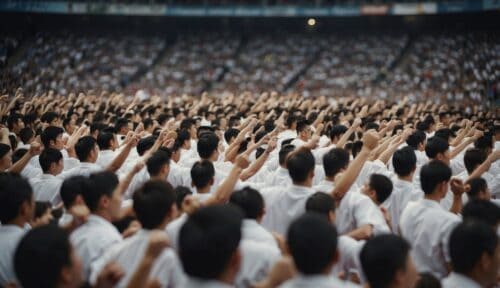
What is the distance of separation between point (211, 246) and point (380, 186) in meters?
2.12

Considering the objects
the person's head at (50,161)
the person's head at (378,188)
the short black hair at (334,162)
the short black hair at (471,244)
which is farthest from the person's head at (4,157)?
the short black hair at (471,244)

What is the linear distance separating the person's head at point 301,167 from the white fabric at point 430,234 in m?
0.79

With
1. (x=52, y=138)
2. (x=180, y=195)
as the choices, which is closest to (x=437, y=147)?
(x=180, y=195)

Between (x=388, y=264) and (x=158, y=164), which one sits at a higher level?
(x=388, y=264)

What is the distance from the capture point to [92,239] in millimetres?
3326

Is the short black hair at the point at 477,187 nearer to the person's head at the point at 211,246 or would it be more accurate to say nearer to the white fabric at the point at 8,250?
the person's head at the point at 211,246

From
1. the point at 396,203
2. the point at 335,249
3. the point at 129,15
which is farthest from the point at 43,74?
the point at 335,249

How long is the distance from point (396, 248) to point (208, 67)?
31.0m

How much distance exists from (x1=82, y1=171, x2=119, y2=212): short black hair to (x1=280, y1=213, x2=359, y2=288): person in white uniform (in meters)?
1.58

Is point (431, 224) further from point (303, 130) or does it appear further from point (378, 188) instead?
point (303, 130)

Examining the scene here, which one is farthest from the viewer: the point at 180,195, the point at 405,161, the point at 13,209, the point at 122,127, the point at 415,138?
the point at 122,127

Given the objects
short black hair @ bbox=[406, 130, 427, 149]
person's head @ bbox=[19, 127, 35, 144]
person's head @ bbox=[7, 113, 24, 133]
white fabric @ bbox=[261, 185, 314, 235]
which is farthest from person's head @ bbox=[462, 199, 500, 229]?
person's head @ bbox=[7, 113, 24, 133]

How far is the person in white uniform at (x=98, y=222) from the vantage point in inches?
130

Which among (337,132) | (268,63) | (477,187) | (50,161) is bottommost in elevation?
(268,63)
